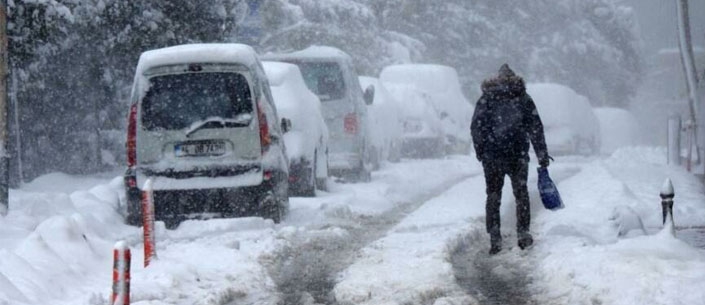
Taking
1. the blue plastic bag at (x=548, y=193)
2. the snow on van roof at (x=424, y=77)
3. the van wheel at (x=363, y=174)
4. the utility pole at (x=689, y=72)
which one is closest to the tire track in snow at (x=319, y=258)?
the blue plastic bag at (x=548, y=193)

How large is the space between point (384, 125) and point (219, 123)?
30.7 feet

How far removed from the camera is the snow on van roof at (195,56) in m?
10.5

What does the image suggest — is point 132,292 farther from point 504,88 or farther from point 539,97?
point 539,97

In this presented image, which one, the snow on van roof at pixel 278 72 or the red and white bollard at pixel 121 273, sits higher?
the snow on van roof at pixel 278 72

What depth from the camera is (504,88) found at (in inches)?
368

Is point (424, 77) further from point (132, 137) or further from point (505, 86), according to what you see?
point (505, 86)

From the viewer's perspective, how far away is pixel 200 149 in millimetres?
10523

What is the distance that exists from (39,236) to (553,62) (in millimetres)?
44204

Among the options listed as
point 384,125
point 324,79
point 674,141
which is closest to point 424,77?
point 384,125

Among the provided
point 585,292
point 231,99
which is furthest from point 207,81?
point 585,292

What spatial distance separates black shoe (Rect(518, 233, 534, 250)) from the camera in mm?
9070

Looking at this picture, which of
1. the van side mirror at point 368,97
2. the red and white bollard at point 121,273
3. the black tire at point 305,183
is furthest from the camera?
the van side mirror at point 368,97

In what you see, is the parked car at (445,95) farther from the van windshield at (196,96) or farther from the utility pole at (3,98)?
the utility pole at (3,98)

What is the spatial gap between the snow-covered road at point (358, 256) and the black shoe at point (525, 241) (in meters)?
0.07
